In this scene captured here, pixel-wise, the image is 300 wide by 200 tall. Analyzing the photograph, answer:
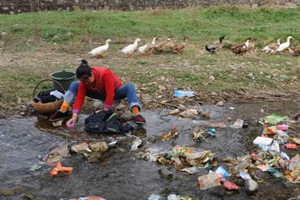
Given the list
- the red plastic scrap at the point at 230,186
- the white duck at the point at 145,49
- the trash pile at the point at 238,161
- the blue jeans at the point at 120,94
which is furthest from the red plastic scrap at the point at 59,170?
the white duck at the point at 145,49

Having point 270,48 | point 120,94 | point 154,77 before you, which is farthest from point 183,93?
point 270,48

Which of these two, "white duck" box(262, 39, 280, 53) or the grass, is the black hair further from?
"white duck" box(262, 39, 280, 53)

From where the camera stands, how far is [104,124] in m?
5.53

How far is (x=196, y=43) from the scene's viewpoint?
1081 cm

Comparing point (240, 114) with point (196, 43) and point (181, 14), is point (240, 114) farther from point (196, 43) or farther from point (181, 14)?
point (181, 14)

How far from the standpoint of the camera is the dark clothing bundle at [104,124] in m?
5.51

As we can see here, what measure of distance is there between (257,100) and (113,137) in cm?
296

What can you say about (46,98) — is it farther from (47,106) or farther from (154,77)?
(154,77)

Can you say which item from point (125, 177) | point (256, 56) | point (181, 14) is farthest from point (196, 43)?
point (125, 177)

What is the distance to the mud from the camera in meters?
4.21

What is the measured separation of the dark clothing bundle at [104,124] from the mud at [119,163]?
Result: 0.09 m

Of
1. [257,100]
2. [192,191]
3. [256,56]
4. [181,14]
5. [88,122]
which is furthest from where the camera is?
[181,14]

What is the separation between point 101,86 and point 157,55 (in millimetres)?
3979

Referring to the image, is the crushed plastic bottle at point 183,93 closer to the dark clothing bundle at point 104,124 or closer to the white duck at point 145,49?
the dark clothing bundle at point 104,124
